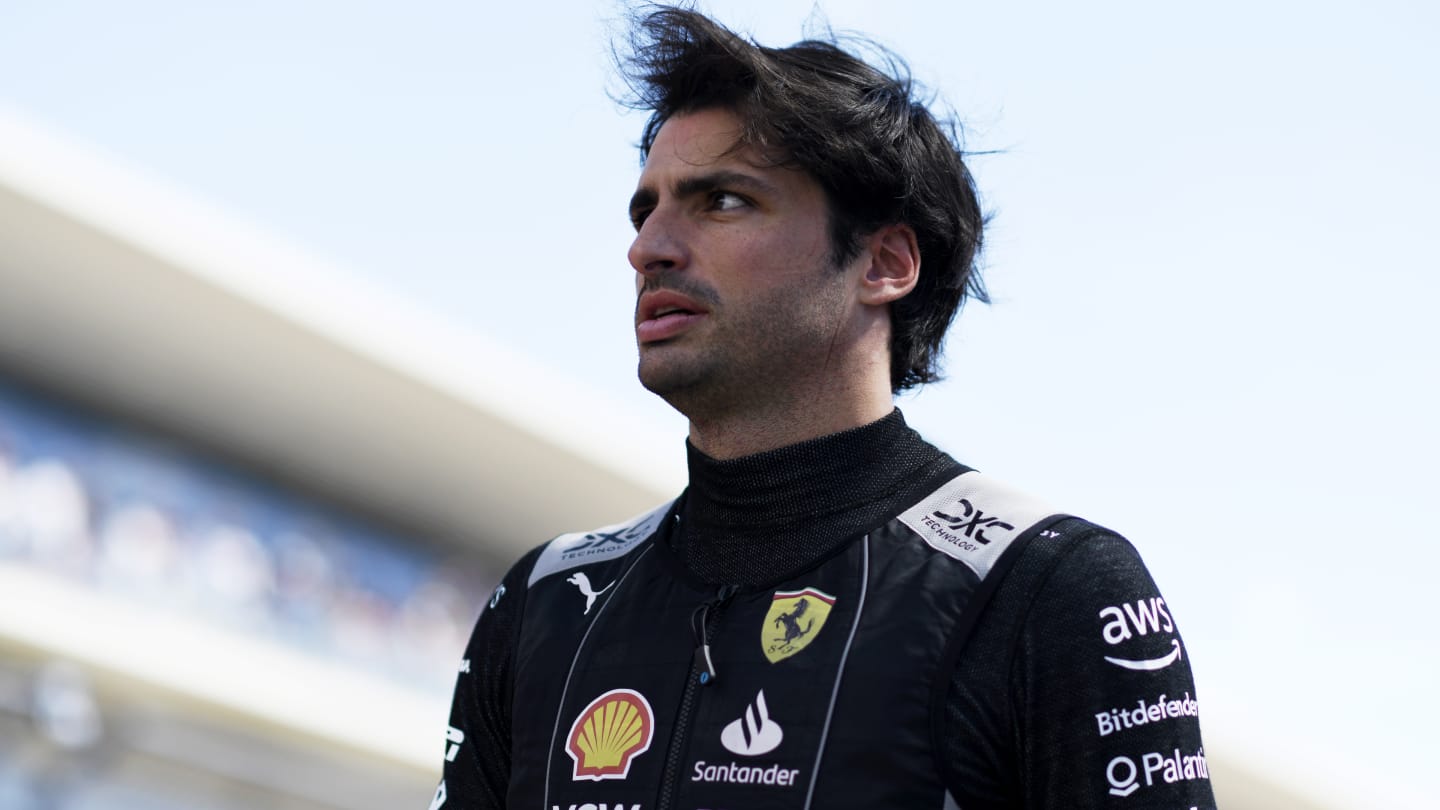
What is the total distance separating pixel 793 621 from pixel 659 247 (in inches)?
23.7

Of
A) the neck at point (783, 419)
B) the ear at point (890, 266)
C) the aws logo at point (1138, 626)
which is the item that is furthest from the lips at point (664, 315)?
the aws logo at point (1138, 626)

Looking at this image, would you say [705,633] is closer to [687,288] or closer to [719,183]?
[687,288]

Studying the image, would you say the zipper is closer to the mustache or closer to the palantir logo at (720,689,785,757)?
the palantir logo at (720,689,785,757)

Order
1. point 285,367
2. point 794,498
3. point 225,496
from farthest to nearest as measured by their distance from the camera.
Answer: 1. point 225,496
2. point 285,367
3. point 794,498

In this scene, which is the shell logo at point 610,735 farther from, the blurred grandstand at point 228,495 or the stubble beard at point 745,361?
the blurred grandstand at point 228,495

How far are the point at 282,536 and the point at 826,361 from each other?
12151 millimetres

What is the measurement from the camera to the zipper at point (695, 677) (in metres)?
2.06

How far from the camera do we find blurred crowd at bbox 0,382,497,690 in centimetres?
1134

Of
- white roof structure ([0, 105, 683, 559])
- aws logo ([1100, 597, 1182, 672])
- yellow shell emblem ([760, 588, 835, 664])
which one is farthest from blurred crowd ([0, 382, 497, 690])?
aws logo ([1100, 597, 1182, 672])

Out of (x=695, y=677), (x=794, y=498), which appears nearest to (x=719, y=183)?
(x=794, y=498)

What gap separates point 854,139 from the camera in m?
2.54

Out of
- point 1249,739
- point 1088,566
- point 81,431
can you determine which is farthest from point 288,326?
point 1249,739

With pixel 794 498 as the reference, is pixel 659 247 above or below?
above

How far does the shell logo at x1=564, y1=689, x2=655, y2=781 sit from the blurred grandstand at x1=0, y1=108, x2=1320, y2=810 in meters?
7.92
